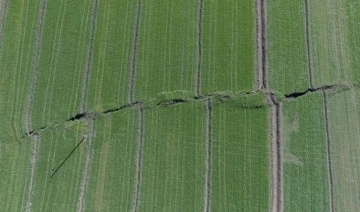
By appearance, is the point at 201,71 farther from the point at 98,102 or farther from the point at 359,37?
the point at 359,37

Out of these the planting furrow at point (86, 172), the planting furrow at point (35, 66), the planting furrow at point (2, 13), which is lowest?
the planting furrow at point (86, 172)

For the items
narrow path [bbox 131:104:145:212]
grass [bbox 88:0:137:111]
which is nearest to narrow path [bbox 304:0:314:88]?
narrow path [bbox 131:104:145:212]

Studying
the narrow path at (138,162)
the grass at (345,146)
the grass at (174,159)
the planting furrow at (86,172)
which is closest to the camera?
the grass at (345,146)

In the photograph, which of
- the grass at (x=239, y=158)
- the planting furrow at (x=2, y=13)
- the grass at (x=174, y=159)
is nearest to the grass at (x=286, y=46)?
the grass at (x=239, y=158)

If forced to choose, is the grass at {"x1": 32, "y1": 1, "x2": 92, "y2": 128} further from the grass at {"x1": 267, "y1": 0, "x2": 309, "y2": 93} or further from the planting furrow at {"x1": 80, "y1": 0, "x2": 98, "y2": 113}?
the grass at {"x1": 267, "y1": 0, "x2": 309, "y2": 93}

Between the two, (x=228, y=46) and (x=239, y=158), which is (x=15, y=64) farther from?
(x=239, y=158)

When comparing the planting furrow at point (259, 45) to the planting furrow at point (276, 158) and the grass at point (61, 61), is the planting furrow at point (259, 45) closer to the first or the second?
Result: the planting furrow at point (276, 158)
